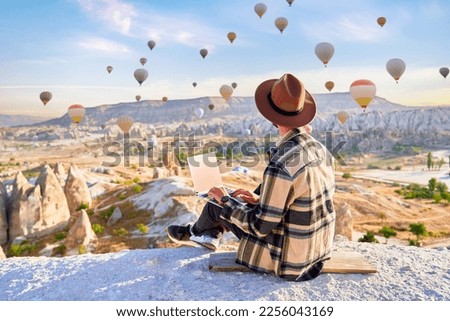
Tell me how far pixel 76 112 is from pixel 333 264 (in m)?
31.8

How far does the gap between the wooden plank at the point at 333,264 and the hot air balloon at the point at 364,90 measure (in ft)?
80.1

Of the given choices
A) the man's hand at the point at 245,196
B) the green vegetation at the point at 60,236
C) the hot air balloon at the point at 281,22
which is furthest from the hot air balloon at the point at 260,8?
the man's hand at the point at 245,196

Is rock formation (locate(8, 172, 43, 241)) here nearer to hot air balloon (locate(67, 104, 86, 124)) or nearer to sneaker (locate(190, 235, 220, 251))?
hot air balloon (locate(67, 104, 86, 124))

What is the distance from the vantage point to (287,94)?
329cm

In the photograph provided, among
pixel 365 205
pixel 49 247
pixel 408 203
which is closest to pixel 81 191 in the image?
pixel 49 247

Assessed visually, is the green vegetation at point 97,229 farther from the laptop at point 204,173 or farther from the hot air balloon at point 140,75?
the laptop at point 204,173

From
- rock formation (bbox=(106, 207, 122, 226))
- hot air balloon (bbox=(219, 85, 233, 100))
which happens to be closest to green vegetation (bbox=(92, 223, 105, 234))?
rock formation (bbox=(106, 207, 122, 226))

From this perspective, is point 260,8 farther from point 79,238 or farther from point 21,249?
point 21,249

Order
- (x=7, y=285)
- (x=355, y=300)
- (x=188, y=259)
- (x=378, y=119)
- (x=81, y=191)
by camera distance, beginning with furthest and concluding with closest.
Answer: (x=378, y=119) < (x=81, y=191) < (x=188, y=259) < (x=7, y=285) < (x=355, y=300)

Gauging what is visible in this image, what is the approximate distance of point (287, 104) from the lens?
3.31 meters

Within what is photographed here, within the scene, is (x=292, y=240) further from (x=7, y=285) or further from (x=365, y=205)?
(x=365, y=205)

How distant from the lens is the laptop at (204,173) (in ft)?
12.8
